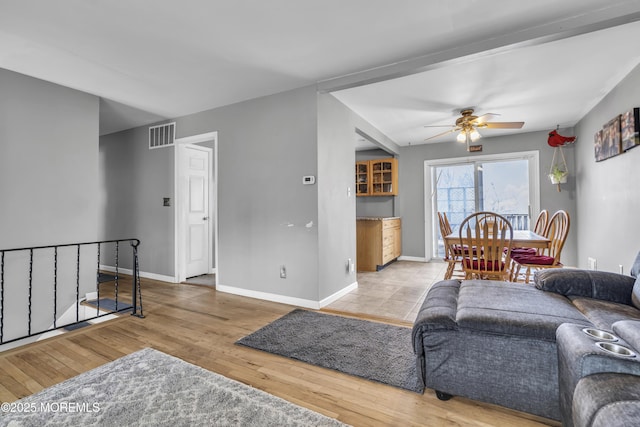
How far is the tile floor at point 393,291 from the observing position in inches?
126

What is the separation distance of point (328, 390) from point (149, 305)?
262 centimetres

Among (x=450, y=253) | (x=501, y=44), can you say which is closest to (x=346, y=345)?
(x=450, y=253)

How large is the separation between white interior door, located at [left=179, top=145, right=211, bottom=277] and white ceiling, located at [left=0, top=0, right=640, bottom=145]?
1.11 metres

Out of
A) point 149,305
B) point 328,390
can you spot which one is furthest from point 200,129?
point 328,390

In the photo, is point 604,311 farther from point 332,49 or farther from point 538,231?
point 538,231

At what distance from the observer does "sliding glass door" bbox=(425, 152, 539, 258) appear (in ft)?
17.9

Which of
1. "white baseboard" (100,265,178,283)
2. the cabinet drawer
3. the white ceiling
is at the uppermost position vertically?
the white ceiling

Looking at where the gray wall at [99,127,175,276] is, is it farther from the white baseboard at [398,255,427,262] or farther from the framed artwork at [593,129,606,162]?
the framed artwork at [593,129,606,162]

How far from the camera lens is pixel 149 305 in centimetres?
347

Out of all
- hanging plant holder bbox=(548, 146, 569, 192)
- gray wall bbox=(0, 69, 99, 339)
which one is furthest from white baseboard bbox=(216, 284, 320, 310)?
hanging plant holder bbox=(548, 146, 569, 192)

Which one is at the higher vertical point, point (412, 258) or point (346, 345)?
point (412, 258)

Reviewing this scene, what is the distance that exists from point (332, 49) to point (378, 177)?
394 cm

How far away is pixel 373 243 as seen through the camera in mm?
5312

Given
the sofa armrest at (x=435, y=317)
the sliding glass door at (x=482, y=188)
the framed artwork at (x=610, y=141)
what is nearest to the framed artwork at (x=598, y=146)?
the framed artwork at (x=610, y=141)
